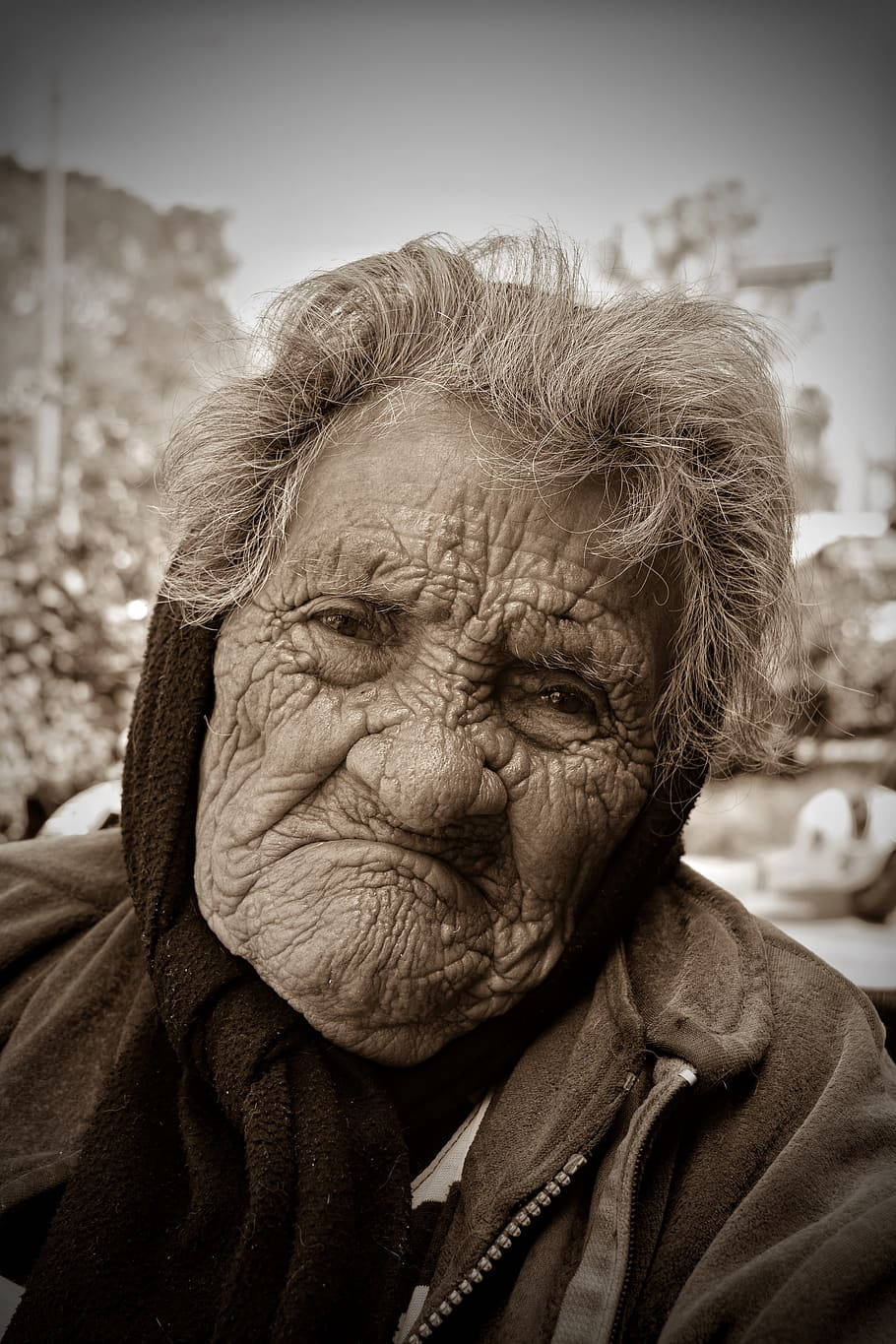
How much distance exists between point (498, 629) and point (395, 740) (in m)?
0.25

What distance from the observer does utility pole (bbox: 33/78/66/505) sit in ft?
15.7

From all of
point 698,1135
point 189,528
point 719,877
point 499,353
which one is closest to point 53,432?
point 189,528

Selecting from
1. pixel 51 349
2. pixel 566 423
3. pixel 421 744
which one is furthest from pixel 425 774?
pixel 51 349

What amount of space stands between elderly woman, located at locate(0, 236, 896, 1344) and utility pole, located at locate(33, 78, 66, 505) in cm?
327

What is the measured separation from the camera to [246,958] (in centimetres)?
162

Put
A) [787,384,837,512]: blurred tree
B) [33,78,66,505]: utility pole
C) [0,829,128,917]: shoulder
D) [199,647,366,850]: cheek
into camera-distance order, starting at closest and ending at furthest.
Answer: [199,647,366,850]: cheek < [0,829,128,917]: shoulder < [787,384,837,512]: blurred tree < [33,78,66,505]: utility pole

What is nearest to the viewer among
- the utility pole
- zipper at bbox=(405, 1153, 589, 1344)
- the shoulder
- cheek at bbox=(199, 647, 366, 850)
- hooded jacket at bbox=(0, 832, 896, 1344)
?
hooded jacket at bbox=(0, 832, 896, 1344)

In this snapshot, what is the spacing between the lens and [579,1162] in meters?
1.41

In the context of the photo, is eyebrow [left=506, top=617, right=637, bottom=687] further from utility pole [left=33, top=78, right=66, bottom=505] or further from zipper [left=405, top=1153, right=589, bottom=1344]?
utility pole [left=33, top=78, right=66, bottom=505]

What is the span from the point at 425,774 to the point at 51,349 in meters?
4.40

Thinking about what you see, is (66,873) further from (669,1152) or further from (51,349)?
(51,349)

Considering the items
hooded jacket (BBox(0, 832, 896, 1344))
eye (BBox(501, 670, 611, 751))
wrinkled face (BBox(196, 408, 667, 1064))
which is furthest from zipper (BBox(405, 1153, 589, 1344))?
eye (BBox(501, 670, 611, 751))

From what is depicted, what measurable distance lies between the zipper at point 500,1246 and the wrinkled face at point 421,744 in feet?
0.96

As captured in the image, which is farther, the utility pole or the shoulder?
the utility pole
